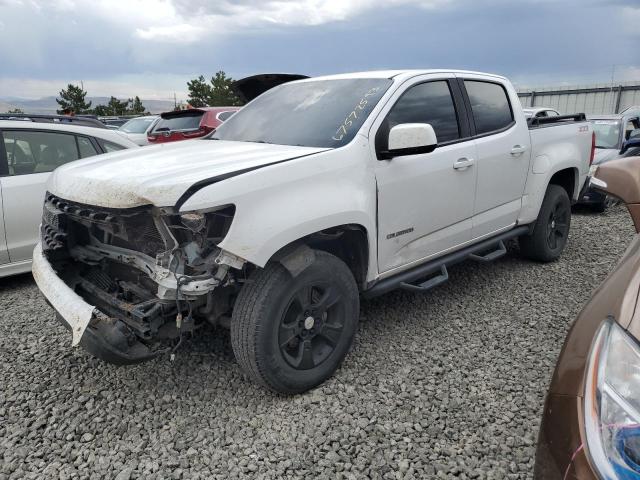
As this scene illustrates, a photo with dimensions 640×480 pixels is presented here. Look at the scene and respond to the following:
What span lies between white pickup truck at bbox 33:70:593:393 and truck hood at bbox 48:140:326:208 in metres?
0.01

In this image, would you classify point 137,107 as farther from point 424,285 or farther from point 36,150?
point 424,285

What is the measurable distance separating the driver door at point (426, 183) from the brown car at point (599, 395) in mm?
1614

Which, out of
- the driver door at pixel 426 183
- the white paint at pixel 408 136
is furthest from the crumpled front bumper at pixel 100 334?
the white paint at pixel 408 136

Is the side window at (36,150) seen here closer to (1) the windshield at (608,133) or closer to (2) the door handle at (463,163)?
(2) the door handle at (463,163)

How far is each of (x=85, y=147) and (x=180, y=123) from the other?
3.87 meters

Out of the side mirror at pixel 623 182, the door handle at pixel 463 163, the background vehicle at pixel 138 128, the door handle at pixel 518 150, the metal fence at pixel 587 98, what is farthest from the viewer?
the metal fence at pixel 587 98

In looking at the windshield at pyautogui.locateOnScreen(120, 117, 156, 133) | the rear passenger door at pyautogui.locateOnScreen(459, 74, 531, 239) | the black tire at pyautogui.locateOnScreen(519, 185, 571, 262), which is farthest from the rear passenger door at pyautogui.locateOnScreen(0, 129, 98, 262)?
the windshield at pyautogui.locateOnScreen(120, 117, 156, 133)

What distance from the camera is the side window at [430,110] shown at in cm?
332

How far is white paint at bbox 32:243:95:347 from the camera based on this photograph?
2385 millimetres

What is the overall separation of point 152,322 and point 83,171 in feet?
3.33

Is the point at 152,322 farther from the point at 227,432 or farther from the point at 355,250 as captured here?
the point at 355,250

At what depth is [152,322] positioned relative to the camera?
2445 mm

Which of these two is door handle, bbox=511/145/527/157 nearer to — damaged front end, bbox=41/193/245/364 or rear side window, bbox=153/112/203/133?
damaged front end, bbox=41/193/245/364

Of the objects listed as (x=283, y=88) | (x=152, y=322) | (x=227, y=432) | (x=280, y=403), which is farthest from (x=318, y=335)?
(x=283, y=88)
